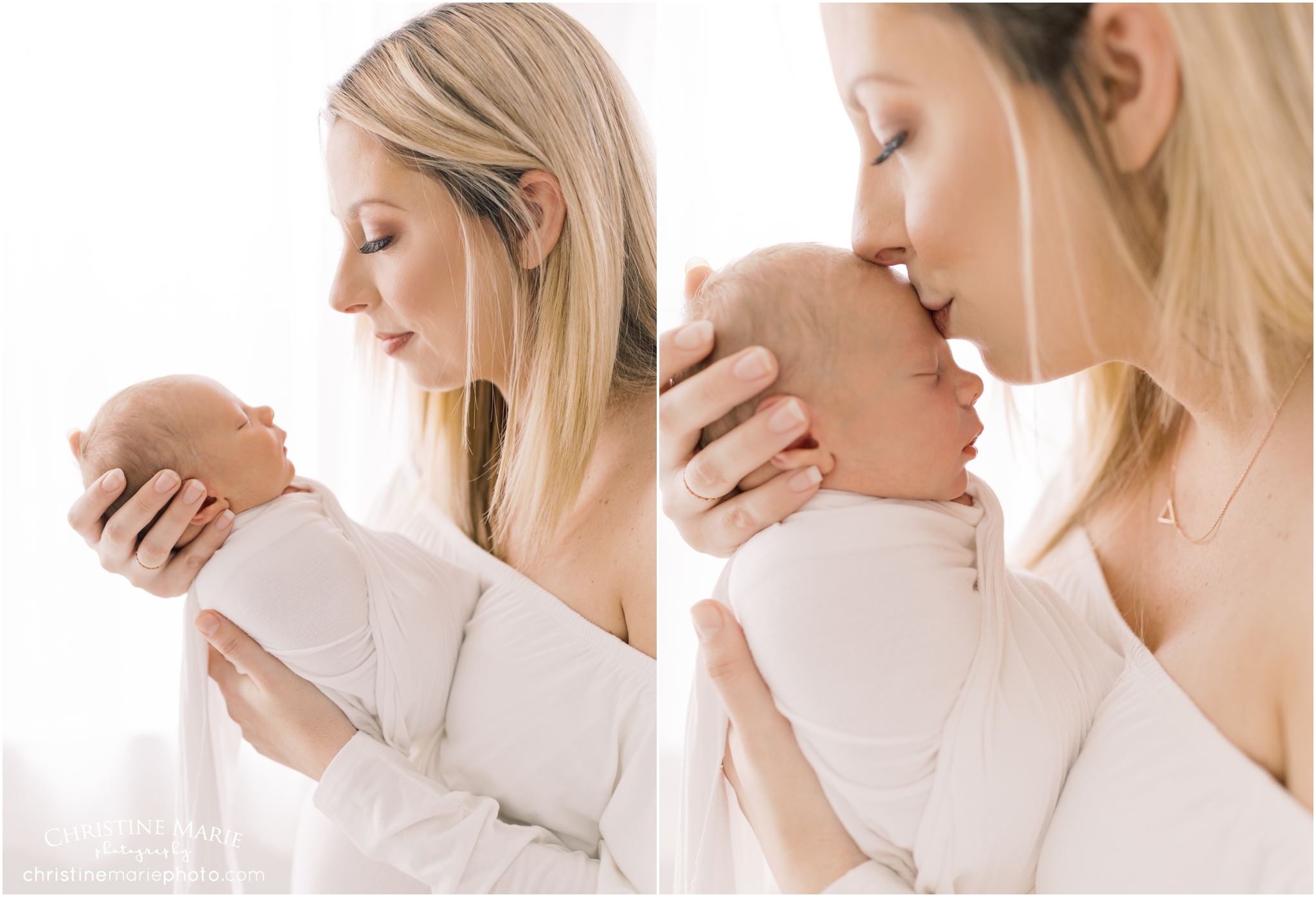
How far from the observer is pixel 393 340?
1011mm

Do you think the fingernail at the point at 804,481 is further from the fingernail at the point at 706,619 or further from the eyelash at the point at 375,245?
the eyelash at the point at 375,245

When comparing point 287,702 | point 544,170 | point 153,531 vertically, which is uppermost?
point 544,170

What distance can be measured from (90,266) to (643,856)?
939 millimetres

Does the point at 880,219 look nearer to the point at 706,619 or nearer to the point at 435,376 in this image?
the point at 706,619

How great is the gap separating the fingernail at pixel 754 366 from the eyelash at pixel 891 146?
0.22m

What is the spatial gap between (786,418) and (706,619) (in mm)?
206

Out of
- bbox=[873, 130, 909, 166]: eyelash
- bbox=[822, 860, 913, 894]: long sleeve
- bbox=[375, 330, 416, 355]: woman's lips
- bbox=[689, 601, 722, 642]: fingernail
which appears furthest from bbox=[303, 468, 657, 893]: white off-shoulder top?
bbox=[873, 130, 909, 166]: eyelash

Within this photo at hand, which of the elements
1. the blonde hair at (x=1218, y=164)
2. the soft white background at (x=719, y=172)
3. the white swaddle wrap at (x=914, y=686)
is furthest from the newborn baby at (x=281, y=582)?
the blonde hair at (x=1218, y=164)

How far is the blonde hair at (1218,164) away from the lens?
70cm

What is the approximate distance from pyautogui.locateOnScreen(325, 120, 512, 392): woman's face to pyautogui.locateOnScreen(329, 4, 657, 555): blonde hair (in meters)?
0.01

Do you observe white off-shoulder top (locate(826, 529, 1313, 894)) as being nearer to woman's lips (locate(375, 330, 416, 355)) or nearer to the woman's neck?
the woman's neck

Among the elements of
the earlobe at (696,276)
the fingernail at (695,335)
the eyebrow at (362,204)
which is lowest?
the fingernail at (695,335)

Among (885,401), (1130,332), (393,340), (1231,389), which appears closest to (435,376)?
(393,340)

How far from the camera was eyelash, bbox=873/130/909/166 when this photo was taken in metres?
0.79
